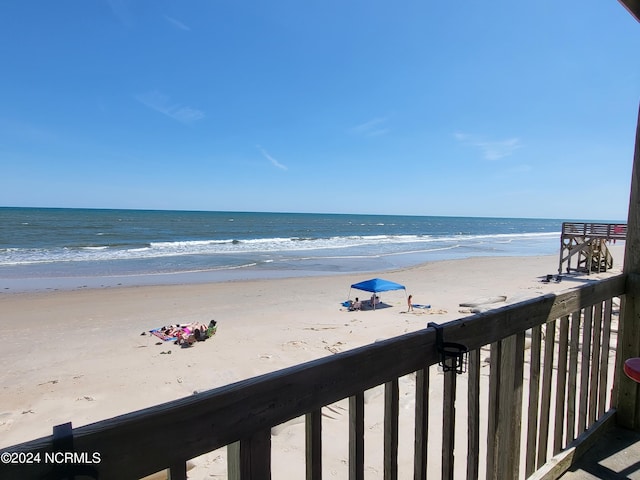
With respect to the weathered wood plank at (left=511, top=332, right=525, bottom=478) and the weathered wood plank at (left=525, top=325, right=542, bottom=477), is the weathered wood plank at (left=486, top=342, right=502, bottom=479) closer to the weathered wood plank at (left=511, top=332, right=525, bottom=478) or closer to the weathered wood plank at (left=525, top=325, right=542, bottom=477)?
the weathered wood plank at (left=511, top=332, right=525, bottom=478)

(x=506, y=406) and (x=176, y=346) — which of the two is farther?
(x=176, y=346)

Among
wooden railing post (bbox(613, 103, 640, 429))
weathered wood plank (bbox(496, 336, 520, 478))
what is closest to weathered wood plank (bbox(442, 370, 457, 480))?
weathered wood plank (bbox(496, 336, 520, 478))

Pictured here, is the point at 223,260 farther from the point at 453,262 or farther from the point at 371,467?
the point at 371,467

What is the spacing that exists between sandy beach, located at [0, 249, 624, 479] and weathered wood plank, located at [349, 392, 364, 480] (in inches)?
91.1

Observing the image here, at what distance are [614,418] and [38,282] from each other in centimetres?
1670

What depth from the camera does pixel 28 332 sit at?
27.8ft

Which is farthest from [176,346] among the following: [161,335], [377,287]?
[377,287]

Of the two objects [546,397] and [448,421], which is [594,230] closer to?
[546,397]

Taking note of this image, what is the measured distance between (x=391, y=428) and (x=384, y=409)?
2.8 inches

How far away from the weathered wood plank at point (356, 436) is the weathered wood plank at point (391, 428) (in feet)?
0.44

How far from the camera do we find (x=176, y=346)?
7.35m

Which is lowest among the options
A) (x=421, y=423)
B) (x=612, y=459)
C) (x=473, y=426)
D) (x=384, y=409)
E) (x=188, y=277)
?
(x=188, y=277)

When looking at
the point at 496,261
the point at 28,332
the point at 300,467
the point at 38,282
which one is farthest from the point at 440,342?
the point at 496,261

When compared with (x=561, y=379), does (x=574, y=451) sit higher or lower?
lower
